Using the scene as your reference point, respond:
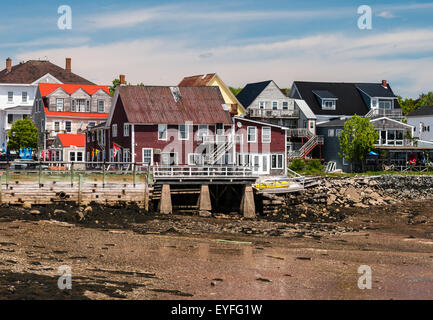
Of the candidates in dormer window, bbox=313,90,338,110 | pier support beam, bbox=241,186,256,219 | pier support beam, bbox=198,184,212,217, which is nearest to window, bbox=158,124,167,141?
pier support beam, bbox=198,184,212,217

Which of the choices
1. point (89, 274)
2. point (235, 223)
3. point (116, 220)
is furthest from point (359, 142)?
point (89, 274)

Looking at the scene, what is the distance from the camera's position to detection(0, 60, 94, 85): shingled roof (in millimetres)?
99750

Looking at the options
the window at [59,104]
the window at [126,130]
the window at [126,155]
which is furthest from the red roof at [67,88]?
the window at [126,155]

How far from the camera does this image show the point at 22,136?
256 ft

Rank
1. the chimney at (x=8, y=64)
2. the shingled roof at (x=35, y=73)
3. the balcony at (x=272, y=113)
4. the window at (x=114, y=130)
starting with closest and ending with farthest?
1. the window at (x=114, y=130)
2. the balcony at (x=272, y=113)
3. the shingled roof at (x=35, y=73)
4. the chimney at (x=8, y=64)

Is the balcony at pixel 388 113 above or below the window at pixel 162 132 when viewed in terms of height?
above

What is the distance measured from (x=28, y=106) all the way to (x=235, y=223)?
63885mm

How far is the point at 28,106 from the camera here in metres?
95.8

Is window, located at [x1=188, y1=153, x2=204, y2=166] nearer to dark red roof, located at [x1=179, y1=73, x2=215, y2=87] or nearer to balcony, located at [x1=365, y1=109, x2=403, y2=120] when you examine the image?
dark red roof, located at [x1=179, y1=73, x2=215, y2=87]

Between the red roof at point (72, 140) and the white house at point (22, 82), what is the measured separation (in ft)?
59.2

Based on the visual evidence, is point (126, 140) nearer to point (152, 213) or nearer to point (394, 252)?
point (152, 213)

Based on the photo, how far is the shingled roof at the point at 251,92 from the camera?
86500mm

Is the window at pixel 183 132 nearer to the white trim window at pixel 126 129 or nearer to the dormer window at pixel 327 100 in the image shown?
the white trim window at pixel 126 129

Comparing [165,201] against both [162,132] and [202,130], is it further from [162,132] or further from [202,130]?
[202,130]
